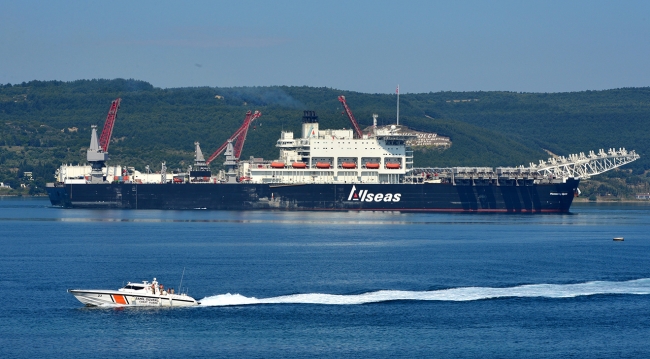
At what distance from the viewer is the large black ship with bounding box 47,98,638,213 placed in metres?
108

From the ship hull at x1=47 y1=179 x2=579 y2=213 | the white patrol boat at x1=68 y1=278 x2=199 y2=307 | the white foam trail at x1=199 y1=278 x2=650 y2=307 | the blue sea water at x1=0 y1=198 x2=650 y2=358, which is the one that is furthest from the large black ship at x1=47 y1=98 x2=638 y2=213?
the white patrol boat at x1=68 y1=278 x2=199 y2=307

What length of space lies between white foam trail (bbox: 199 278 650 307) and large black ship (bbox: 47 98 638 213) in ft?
184

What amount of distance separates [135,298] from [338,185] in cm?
6497

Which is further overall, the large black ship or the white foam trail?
the large black ship

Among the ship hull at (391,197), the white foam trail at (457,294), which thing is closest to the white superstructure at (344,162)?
the ship hull at (391,197)

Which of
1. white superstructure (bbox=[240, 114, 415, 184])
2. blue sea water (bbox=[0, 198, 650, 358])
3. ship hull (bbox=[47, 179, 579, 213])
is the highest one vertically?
white superstructure (bbox=[240, 114, 415, 184])

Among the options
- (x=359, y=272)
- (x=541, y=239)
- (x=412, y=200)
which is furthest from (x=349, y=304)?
(x=412, y=200)

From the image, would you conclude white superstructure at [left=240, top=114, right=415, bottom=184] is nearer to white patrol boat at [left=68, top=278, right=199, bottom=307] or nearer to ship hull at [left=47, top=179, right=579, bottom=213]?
ship hull at [left=47, top=179, right=579, bottom=213]

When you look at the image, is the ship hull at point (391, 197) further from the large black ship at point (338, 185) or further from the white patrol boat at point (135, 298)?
the white patrol boat at point (135, 298)

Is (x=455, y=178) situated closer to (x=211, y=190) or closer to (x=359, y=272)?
(x=211, y=190)

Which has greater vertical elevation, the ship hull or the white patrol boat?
the ship hull

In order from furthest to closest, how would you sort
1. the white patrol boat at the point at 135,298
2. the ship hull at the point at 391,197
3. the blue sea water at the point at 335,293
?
the ship hull at the point at 391,197
the white patrol boat at the point at 135,298
the blue sea water at the point at 335,293

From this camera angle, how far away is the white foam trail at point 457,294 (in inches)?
1788

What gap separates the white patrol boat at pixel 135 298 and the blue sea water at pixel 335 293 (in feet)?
1.85
